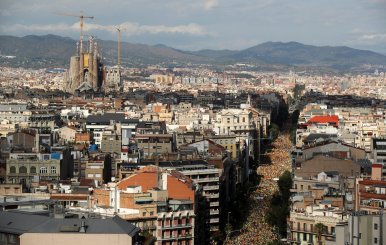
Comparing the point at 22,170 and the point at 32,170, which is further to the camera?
the point at 32,170

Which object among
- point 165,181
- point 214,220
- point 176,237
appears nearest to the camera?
point 176,237

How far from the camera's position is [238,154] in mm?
58531

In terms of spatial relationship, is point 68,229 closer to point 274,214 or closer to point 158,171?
point 158,171

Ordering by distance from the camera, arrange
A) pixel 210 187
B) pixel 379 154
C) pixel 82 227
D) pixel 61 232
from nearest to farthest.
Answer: pixel 61 232, pixel 82 227, pixel 210 187, pixel 379 154

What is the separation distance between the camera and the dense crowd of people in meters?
38.1

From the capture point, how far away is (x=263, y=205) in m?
46.2

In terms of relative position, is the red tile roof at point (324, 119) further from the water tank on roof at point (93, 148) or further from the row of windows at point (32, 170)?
the row of windows at point (32, 170)

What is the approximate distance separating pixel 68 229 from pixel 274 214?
16.0m

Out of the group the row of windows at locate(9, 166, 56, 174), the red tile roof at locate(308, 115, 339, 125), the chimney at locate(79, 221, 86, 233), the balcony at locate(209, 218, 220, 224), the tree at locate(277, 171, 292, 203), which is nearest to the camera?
the chimney at locate(79, 221, 86, 233)

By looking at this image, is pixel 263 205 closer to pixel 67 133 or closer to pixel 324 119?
pixel 67 133

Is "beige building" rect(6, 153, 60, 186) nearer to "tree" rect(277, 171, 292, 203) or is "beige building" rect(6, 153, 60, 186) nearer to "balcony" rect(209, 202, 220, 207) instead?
"balcony" rect(209, 202, 220, 207)

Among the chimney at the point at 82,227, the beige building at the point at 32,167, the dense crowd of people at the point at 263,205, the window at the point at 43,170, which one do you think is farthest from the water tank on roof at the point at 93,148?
the chimney at the point at 82,227

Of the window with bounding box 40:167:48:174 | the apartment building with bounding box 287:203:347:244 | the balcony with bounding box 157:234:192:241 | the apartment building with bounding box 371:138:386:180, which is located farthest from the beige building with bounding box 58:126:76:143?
the apartment building with bounding box 287:203:347:244

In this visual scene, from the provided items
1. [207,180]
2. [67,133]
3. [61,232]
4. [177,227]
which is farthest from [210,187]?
[67,133]
